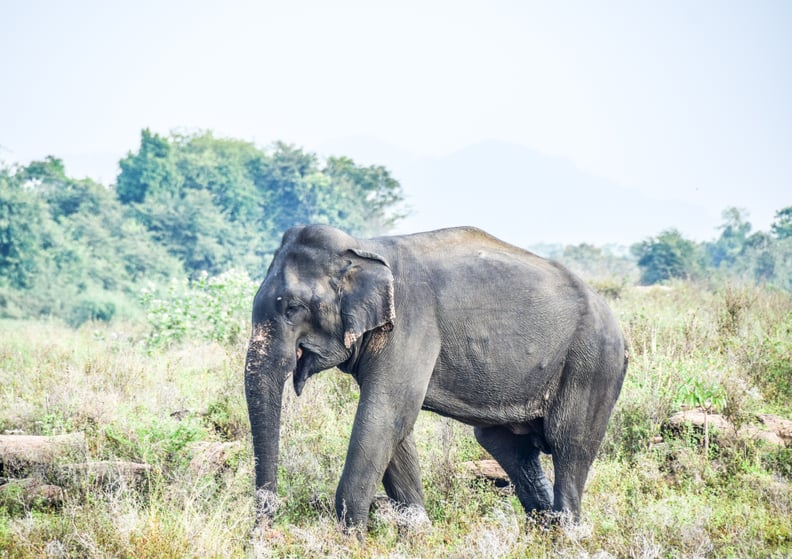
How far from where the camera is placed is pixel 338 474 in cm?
777

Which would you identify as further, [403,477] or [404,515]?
[403,477]

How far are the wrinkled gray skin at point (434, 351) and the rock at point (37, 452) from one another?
7.77 feet

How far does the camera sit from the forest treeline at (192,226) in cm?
3481

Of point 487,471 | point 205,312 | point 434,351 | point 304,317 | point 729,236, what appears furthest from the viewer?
point 729,236

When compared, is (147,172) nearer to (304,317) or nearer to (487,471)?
(487,471)

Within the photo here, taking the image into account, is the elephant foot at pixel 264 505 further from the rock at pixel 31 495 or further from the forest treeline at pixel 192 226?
the forest treeline at pixel 192 226

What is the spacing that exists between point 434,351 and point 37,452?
3.69 m

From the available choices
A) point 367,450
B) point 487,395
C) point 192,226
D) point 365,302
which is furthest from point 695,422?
point 192,226

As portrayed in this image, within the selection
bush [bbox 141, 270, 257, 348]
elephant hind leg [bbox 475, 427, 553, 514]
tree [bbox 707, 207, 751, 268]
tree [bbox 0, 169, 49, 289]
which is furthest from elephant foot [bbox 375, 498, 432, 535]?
tree [bbox 707, 207, 751, 268]

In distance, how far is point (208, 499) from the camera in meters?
7.17

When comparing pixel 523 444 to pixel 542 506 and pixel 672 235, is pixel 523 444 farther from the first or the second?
pixel 672 235

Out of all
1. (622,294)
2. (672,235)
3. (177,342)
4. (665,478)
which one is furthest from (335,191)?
(665,478)

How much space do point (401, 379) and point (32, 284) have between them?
31.5m

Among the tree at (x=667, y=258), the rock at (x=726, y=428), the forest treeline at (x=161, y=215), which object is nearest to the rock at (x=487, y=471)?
the rock at (x=726, y=428)
